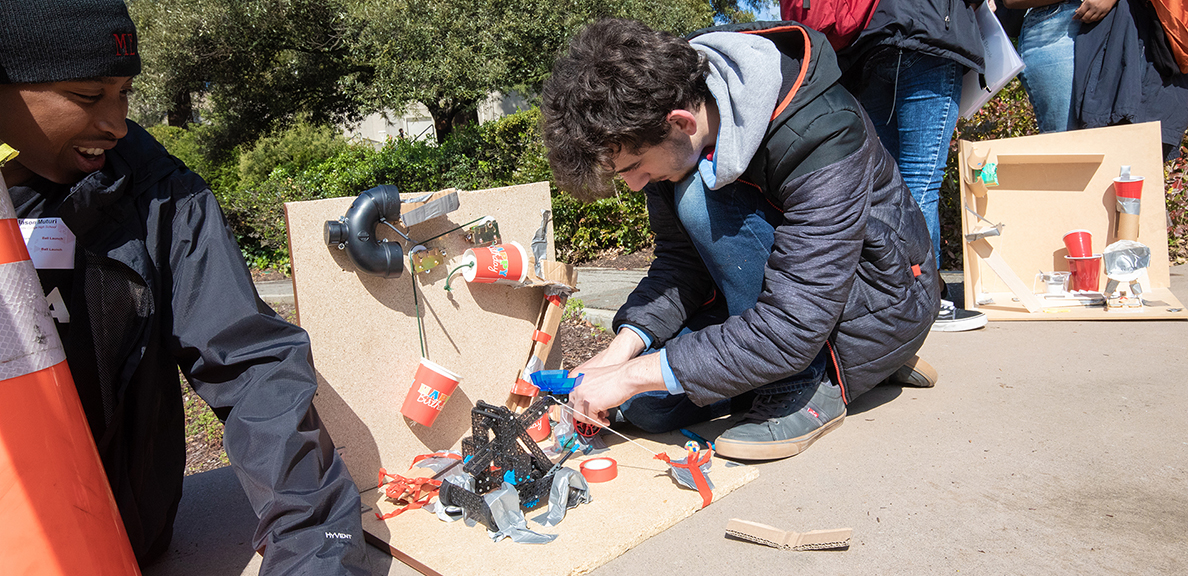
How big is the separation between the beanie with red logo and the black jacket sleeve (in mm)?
336

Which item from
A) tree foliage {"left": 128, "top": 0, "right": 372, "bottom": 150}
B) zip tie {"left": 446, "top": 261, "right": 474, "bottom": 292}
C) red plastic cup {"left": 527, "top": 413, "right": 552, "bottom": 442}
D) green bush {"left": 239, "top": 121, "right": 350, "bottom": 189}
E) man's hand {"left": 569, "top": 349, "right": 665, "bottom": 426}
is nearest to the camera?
man's hand {"left": 569, "top": 349, "right": 665, "bottom": 426}

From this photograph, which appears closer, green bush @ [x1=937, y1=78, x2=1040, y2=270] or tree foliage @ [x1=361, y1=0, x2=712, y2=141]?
green bush @ [x1=937, y1=78, x2=1040, y2=270]

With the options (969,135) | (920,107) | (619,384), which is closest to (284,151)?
(969,135)

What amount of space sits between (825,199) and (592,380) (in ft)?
2.59

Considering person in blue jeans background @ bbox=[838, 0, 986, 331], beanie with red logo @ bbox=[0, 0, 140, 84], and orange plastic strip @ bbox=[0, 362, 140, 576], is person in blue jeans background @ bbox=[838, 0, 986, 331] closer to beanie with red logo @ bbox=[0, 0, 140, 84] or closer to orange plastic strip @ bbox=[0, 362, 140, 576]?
beanie with red logo @ bbox=[0, 0, 140, 84]

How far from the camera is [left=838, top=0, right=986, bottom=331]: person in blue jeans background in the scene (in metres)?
3.00

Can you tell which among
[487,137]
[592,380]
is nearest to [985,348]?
[592,380]

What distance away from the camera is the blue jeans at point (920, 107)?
3.14m

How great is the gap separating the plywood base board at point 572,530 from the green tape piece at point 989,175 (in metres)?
2.17

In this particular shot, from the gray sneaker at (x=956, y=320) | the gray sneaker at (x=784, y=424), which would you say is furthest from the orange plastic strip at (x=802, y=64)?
the gray sneaker at (x=956, y=320)

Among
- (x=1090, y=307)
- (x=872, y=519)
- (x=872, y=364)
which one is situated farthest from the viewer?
(x=1090, y=307)

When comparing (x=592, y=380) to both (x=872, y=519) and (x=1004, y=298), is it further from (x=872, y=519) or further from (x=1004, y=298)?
(x=1004, y=298)

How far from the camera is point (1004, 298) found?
3568mm

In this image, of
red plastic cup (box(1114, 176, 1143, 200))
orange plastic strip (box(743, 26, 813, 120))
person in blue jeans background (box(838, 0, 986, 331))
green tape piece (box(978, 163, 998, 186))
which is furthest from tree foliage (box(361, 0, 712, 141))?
orange plastic strip (box(743, 26, 813, 120))
